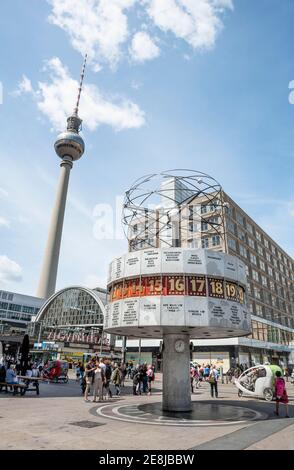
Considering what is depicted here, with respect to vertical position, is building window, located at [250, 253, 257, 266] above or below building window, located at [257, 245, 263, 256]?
below

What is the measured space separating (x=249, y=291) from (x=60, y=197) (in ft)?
231

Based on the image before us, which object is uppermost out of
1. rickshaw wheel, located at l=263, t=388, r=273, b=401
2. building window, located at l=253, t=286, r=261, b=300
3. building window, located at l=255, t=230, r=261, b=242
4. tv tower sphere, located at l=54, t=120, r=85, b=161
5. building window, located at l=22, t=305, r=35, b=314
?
tv tower sphere, located at l=54, t=120, r=85, b=161

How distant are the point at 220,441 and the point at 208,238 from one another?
Result: 53.0 meters

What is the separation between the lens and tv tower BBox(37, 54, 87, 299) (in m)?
104

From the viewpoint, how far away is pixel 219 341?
180ft

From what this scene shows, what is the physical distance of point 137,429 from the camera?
10.8 meters

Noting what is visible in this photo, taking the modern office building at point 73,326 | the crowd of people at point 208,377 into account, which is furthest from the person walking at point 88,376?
the modern office building at point 73,326

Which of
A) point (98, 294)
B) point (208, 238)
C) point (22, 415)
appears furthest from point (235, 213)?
point (22, 415)

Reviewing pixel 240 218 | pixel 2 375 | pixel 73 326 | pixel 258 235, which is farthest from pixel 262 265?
pixel 2 375

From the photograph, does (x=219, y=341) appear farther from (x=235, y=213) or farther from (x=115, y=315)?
(x=115, y=315)

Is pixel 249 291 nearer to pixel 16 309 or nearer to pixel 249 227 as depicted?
pixel 249 227

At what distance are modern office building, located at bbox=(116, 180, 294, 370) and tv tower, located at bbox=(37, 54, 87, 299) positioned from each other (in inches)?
1653

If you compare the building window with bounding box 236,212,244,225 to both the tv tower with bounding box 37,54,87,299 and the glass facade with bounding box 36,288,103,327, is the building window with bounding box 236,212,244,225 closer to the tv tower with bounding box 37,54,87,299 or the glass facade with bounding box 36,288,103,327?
the glass facade with bounding box 36,288,103,327

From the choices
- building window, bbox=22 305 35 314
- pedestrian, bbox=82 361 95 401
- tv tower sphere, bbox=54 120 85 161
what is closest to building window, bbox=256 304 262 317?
pedestrian, bbox=82 361 95 401
